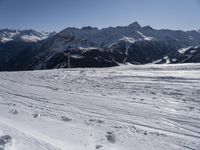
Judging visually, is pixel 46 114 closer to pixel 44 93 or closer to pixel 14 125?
pixel 14 125

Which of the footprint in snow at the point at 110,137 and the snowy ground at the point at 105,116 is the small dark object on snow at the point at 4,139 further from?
the footprint in snow at the point at 110,137

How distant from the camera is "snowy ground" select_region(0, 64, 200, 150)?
6.68 metres

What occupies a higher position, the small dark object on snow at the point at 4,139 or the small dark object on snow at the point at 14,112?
the small dark object on snow at the point at 14,112

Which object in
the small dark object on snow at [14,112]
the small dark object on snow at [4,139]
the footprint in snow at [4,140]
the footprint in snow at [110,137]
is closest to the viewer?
the footprint in snow at [4,140]

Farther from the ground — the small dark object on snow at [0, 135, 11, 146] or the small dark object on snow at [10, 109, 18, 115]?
the small dark object on snow at [10, 109, 18, 115]

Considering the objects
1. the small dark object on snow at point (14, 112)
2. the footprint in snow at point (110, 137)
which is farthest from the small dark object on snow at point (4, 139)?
the small dark object on snow at point (14, 112)

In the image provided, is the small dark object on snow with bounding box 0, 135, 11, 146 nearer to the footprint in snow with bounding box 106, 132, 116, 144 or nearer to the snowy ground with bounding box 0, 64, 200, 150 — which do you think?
the snowy ground with bounding box 0, 64, 200, 150

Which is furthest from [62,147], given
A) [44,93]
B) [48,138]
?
[44,93]

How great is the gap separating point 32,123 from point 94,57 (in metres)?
151

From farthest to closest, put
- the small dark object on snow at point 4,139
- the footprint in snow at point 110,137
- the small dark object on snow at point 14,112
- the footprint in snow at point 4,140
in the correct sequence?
the small dark object on snow at point 14,112
the footprint in snow at point 110,137
the small dark object on snow at point 4,139
the footprint in snow at point 4,140

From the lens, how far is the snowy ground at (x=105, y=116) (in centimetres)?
668

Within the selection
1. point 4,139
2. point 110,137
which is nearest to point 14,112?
point 4,139

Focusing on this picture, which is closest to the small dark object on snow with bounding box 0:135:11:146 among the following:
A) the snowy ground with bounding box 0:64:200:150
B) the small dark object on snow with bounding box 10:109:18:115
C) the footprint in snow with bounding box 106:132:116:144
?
the snowy ground with bounding box 0:64:200:150

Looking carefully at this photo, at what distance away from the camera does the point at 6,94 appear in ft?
44.2
